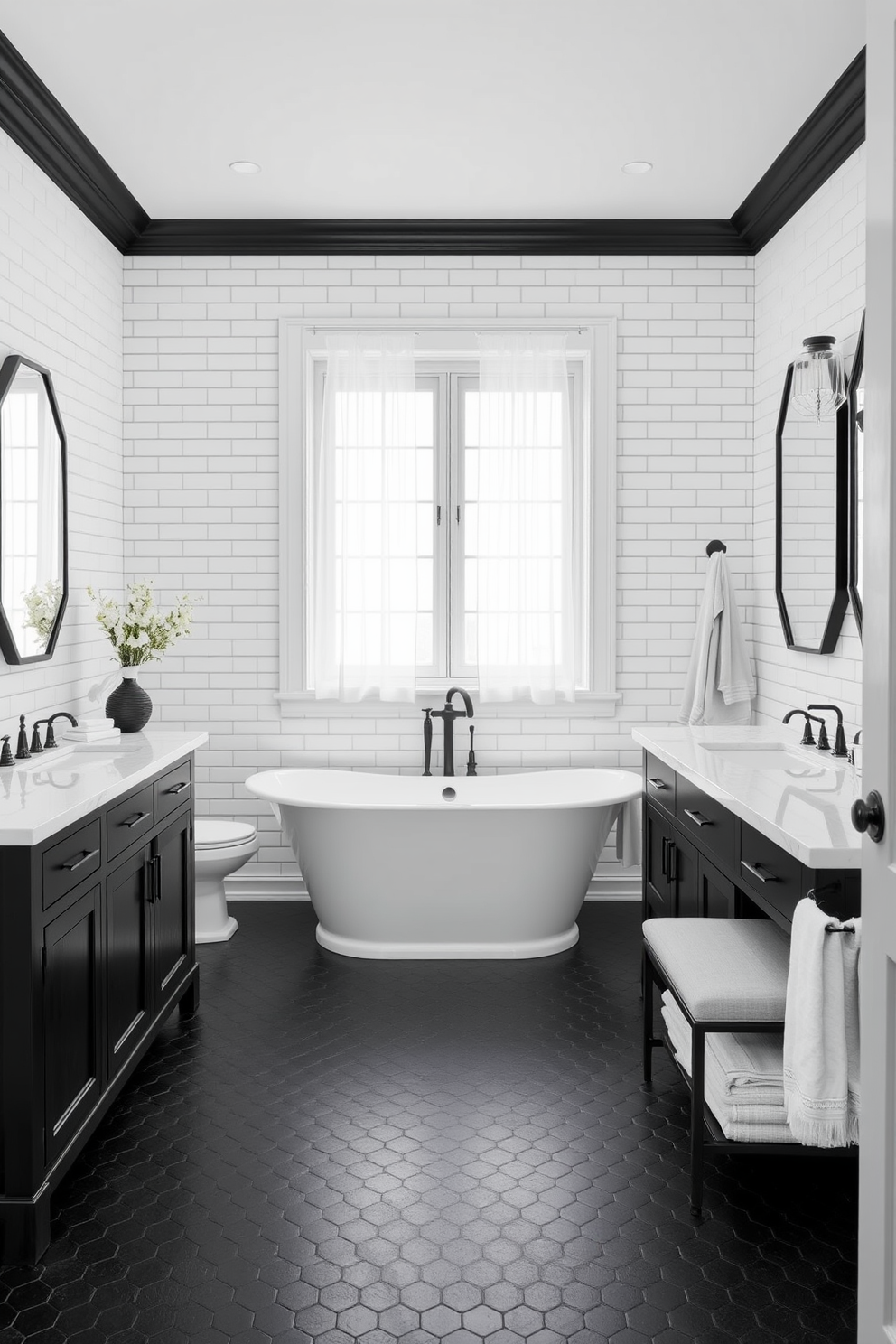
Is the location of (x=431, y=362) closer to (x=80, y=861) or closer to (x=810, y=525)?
(x=810, y=525)

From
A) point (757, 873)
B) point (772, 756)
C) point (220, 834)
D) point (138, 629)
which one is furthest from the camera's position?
point (220, 834)

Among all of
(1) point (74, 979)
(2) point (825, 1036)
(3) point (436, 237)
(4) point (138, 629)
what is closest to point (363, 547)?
(4) point (138, 629)

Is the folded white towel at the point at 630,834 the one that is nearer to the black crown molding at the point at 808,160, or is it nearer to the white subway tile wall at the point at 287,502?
the white subway tile wall at the point at 287,502

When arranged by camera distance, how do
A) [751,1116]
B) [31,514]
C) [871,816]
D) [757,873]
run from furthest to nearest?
[31,514] → [757,873] → [751,1116] → [871,816]

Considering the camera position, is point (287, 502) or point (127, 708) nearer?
point (127, 708)

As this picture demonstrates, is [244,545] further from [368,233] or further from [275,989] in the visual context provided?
[275,989]

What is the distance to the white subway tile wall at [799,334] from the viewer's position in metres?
3.75

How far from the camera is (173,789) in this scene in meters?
3.48

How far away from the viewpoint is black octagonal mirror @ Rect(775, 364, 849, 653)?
12.5 ft

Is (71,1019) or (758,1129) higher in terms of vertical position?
(71,1019)

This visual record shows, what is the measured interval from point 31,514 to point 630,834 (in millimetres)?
2679

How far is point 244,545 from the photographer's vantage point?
507 centimetres

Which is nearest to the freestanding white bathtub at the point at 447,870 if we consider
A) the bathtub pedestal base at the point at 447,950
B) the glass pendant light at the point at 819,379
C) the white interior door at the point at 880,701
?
the bathtub pedestal base at the point at 447,950

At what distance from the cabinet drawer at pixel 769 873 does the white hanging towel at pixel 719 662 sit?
2.06 meters
